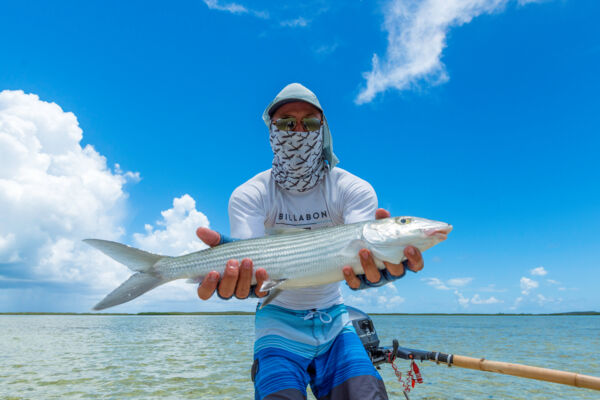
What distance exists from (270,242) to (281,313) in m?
0.70

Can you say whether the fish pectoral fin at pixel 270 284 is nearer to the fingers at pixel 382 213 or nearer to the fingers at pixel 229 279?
the fingers at pixel 229 279

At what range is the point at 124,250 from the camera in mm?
3330

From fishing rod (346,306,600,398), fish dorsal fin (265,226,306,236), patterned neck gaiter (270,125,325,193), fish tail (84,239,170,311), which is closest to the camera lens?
fish tail (84,239,170,311)

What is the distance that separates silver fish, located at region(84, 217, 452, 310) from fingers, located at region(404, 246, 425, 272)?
42mm

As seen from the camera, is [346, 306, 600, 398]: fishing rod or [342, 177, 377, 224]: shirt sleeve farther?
[346, 306, 600, 398]: fishing rod

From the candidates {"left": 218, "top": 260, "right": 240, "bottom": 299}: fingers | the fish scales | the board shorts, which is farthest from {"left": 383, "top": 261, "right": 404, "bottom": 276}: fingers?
{"left": 218, "top": 260, "right": 240, "bottom": 299}: fingers

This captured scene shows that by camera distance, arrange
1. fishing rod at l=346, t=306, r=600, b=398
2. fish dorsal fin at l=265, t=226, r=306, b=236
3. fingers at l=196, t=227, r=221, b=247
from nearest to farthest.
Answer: fingers at l=196, t=227, r=221, b=247 < fish dorsal fin at l=265, t=226, r=306, b=236 < fishing rod at l=346, t=306, r=600, b=398

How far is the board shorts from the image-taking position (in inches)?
124

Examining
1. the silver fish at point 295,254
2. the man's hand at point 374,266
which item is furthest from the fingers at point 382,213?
the man's hand at point 374,266

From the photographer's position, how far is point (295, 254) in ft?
10.7

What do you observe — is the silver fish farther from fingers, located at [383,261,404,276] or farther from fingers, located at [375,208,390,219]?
fingers, located at [375,208,390,219]

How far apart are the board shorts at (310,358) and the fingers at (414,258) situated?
36.9 inches

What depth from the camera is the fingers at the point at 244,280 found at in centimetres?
321

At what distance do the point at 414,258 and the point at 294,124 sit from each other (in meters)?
1.77
